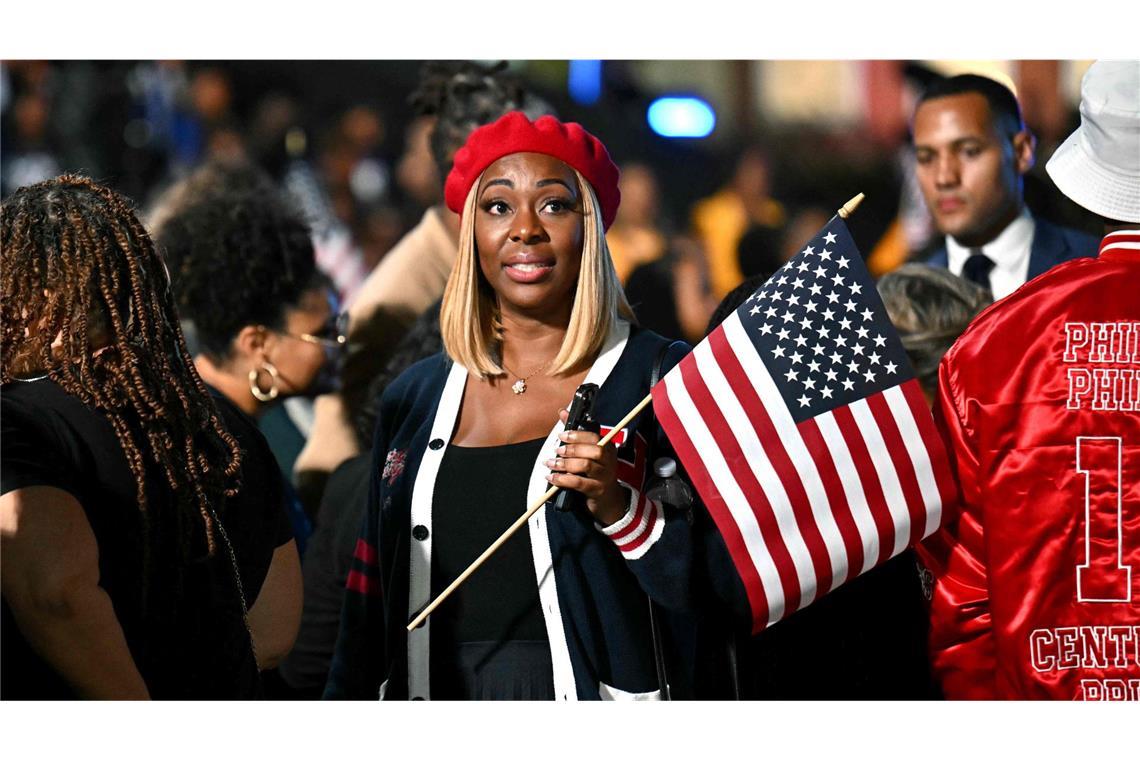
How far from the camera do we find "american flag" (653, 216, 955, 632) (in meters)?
3.58

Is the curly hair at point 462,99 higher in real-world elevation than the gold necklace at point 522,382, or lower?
higher

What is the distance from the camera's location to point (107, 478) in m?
3.08

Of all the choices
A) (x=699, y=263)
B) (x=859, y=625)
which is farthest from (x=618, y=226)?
(x=859, y=625)

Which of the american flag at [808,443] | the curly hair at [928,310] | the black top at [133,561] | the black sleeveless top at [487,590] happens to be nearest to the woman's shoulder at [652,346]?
the american flag at [808,443]

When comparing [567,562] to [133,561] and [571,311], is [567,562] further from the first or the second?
[133,561]

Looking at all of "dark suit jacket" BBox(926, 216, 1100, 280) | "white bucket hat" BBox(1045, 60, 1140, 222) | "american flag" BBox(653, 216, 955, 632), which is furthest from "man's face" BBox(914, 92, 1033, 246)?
"american flag" BBox(653, 216, 955, 632)

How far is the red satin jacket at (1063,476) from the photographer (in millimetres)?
3553

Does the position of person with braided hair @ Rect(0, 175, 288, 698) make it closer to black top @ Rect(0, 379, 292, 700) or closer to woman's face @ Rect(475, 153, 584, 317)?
black top @ Rect(0, 379, 292, 700)

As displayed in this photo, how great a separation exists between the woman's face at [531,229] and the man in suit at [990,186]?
2.70 metres

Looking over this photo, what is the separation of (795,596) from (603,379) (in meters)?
0.73

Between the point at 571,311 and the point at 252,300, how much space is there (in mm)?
2014

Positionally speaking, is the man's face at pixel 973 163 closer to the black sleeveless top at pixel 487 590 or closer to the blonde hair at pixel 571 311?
the blonde hair at pixel 571 311

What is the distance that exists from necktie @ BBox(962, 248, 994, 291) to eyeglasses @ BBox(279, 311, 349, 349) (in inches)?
98.5

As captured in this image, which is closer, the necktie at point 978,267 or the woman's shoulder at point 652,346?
the woman's shoulder at point 652,346
